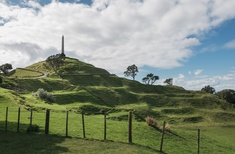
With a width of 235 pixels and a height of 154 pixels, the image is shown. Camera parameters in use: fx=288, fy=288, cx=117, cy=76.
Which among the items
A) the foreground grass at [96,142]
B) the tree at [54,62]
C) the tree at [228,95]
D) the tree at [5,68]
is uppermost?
the tree at [54,62]

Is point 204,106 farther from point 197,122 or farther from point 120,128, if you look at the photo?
point 120,128

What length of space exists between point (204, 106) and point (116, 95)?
1581 inches

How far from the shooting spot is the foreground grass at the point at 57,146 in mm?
23148

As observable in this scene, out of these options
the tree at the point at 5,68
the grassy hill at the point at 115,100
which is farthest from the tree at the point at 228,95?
the tree at the point at 5,68

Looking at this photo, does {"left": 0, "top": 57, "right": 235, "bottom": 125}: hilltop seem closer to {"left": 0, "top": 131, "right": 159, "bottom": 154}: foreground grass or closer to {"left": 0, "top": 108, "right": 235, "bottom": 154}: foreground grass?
{"left": 0, "top": 108, "right": 235, "bottom": 154}: foreground grass

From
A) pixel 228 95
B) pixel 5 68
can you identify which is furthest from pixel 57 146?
pixel 5 68

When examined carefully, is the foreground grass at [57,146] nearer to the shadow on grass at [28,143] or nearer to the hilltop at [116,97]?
the shadow on grass at [28,143]

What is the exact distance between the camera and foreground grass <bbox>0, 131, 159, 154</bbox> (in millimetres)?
23148

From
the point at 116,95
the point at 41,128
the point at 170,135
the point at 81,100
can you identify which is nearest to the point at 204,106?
the point at 116,95

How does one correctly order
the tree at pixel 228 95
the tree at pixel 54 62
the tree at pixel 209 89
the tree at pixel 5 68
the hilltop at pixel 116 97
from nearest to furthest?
the hilltop at pixel 116 97
the tree at pixel 228 95
the tree at pixel 5 68
the tree at pixel 54 62
the tree at pixel 209 89

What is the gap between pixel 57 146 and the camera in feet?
80.2

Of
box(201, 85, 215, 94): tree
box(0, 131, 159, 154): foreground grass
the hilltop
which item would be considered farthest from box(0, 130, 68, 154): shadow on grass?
box(201, 85, 215, 94): tree

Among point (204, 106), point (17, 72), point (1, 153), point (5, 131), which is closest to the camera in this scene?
point (1, 153)

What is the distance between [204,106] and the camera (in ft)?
423
